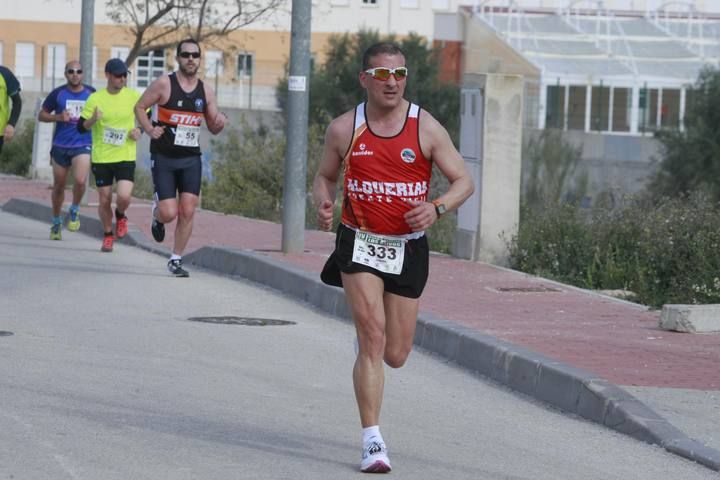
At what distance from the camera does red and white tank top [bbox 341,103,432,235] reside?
24.3 ft

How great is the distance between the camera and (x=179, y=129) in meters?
14.8

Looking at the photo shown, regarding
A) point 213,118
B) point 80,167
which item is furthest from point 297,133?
point 80,167

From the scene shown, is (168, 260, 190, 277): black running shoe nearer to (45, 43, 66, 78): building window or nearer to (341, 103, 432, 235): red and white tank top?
(341, 103, 432, 235): red and white tank top

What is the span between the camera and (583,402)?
29.7 feet

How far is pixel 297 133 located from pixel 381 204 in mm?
9599

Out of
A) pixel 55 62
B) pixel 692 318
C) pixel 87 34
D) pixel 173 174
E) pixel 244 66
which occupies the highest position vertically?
pixel 244 66

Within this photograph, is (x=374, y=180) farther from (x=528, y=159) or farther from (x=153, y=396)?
(x=528, y=159)

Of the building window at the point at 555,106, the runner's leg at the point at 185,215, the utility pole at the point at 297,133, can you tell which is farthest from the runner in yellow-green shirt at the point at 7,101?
the building window at the point at 555,106

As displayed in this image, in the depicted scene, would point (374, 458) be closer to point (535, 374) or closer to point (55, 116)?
point (535, 374)

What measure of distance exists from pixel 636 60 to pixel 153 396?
57776 millimetres

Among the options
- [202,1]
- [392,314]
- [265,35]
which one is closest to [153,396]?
[392,314]

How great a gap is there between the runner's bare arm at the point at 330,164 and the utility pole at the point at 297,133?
8914 mm

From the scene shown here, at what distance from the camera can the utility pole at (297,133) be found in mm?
16719

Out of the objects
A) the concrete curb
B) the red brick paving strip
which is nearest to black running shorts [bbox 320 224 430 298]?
the concrete curb
